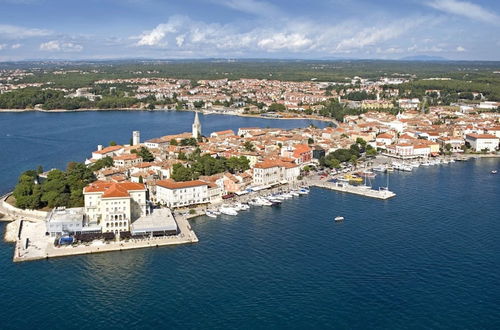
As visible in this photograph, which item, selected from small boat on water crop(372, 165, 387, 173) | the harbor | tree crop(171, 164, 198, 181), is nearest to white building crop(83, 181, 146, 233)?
the harbor

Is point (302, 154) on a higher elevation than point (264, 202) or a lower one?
higher

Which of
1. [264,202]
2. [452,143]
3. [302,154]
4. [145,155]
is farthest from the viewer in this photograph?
[452,143]

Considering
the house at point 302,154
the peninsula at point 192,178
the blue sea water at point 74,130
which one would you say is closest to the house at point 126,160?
the peninsula at point 192,178

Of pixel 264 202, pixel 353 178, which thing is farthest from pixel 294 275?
pixel 353 178

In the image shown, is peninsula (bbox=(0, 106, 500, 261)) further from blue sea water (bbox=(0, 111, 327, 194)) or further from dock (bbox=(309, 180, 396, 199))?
blue sea water (bbox=(0, 111, 327, 194))

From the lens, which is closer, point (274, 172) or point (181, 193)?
point (181, 193)

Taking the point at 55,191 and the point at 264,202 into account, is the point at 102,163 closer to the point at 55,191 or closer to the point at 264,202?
the point at 55,191

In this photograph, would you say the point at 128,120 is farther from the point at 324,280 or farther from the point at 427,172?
the point at 324,280
